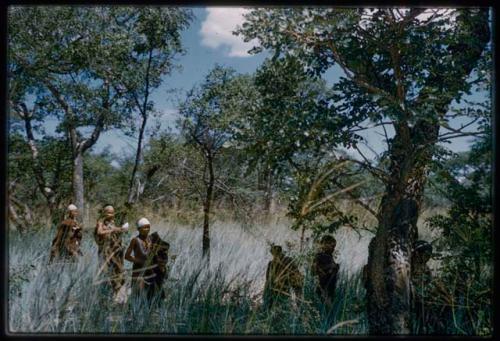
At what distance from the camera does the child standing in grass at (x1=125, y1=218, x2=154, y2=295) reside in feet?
10.6

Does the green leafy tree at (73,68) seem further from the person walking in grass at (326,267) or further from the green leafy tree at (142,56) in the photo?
the person walking in grass at (326,267)

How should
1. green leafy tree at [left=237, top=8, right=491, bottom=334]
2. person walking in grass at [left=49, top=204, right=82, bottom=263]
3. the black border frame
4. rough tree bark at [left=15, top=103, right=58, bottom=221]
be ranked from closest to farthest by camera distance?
the black border frame
green leafy tree at [left=237, top=8, right=491, bottom=334]
person walking in grass at [left=49, top=204, right=82, bottom=263]
rough tree bark at [left=15, top=103, right=58, bottom=221]

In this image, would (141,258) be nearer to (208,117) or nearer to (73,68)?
(208,117)

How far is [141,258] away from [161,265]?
142 mm

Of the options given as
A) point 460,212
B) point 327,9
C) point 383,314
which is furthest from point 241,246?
point 327,9

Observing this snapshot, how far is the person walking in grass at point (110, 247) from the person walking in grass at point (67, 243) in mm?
188

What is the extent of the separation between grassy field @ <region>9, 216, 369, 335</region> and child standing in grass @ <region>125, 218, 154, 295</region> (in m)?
0.10

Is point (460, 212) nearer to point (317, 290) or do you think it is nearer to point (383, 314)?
point (383, 314)

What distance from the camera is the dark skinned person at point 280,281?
3.18 metres

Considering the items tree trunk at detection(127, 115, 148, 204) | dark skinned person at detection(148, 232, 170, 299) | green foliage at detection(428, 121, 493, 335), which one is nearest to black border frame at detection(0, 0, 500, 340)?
green foliage at detection(428, 121, 493, 335)

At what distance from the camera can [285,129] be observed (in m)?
2.93

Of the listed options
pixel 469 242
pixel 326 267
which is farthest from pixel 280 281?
pixel 469 242

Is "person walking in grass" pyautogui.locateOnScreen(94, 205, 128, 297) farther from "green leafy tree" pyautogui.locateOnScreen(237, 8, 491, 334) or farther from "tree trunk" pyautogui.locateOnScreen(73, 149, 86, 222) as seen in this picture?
"green leafy tree" pyautogui.locateOnScreen(237, 8, 491, 334)

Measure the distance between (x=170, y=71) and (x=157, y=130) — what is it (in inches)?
24.6
